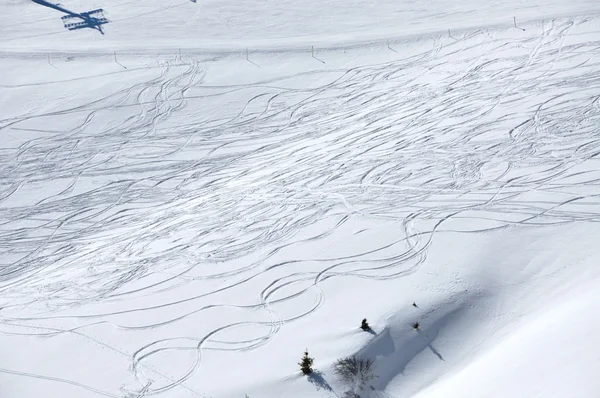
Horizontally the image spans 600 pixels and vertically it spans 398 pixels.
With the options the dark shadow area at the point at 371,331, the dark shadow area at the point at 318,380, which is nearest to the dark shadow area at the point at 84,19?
the dark shadow area at the point at 371,331

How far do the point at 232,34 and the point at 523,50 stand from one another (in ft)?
28.5

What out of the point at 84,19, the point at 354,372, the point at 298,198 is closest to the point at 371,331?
the point at 354,372

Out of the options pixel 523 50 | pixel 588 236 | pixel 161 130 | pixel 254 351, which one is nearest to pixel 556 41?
pixel 523 50

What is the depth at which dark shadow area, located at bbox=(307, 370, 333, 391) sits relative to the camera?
1056 centimetres

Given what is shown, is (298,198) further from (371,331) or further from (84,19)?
(84,19)

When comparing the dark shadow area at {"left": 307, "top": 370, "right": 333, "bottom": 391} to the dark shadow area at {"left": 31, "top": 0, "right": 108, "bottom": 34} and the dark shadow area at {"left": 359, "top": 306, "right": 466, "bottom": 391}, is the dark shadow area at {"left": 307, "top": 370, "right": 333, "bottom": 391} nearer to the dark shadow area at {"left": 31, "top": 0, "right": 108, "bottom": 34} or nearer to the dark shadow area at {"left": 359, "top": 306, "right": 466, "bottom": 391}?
the dark shadow area at {"left": 359, "top": 306, "right": 466, "bottom": 391}

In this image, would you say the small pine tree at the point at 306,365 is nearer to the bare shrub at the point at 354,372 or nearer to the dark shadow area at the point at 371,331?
the bare shrub at the point at 354,372

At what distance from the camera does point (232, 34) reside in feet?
75.4

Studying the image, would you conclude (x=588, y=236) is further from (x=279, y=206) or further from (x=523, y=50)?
(x=523, y=50)

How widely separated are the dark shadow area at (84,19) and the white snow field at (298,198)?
42 cm

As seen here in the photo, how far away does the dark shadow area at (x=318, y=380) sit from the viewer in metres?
10.6

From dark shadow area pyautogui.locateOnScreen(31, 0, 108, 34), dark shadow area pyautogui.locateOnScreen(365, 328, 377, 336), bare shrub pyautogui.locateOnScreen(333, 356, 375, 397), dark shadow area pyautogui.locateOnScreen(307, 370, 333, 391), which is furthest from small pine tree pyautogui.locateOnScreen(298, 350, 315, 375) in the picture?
dark shadow area pyautogui.locateOnScreen(31, 0, 108, 34)

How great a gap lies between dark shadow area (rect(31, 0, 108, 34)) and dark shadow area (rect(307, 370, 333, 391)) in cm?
1599

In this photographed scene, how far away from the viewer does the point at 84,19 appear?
939 inches
